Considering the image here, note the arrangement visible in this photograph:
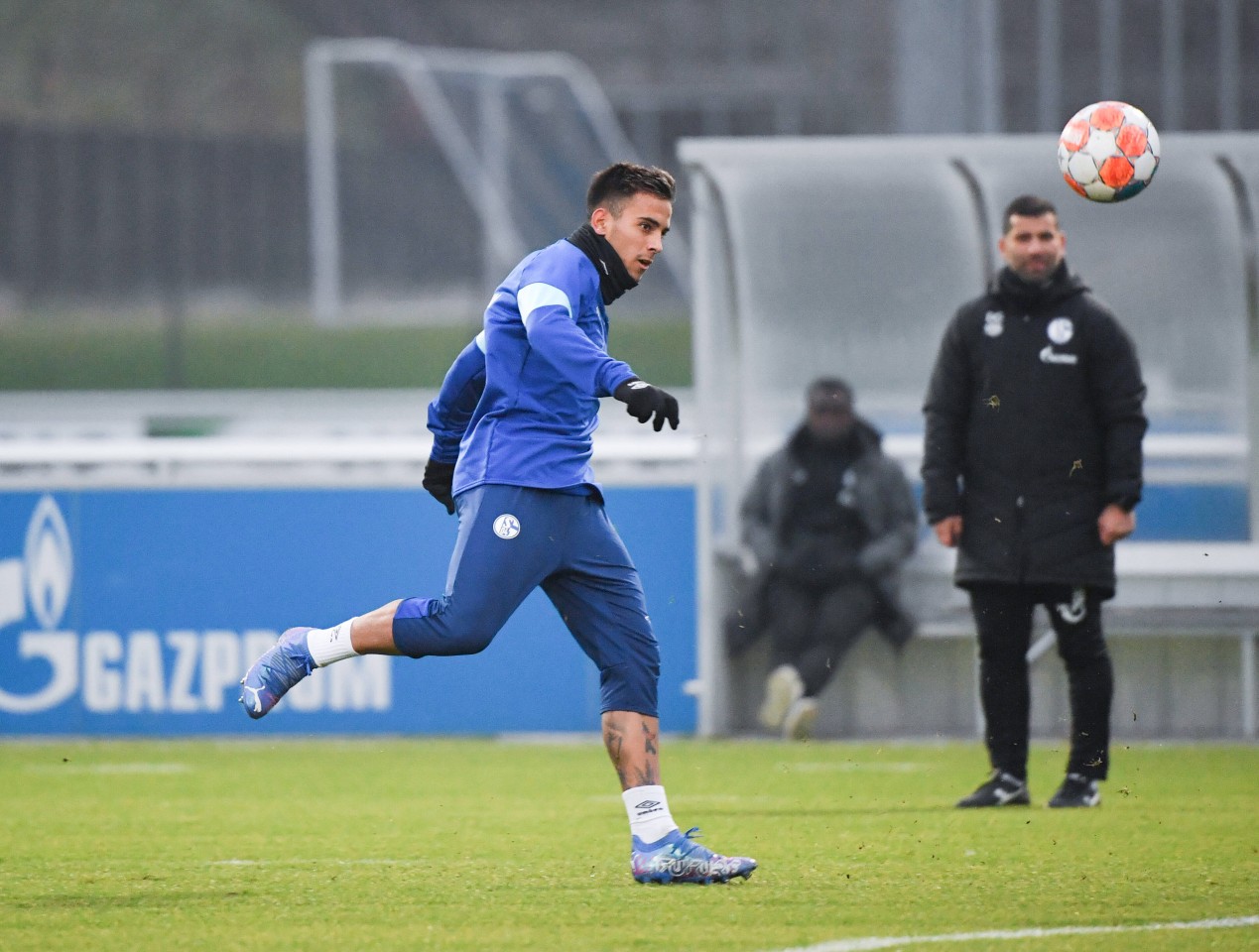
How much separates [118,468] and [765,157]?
3016mm

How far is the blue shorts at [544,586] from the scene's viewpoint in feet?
17.6

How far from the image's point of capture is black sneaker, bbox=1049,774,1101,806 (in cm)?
700

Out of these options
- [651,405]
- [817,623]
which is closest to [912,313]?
[817,623]

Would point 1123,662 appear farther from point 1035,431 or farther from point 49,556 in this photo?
point 49,556

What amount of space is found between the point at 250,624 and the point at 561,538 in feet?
14.4

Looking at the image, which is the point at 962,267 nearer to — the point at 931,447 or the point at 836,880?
the point at 931,447

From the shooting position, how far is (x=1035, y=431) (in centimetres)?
707

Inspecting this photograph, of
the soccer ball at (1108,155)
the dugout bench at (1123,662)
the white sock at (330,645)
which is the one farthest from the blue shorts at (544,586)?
the dugout bench at (1123,662)

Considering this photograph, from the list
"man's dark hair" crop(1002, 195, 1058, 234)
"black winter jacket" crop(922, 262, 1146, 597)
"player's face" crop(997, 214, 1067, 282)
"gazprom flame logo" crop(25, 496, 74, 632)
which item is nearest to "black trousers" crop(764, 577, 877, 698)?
"black winter jacket" crop(922, 262, 1146, 597)

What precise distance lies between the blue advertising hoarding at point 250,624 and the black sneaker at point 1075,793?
2789 mm

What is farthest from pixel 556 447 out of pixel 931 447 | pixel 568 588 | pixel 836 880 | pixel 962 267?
pixel 962 267

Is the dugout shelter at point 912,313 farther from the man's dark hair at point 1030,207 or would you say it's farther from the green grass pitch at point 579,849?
the man's dark hair at point 1030,207

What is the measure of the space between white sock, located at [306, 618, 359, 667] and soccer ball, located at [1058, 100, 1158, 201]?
9.06 feet

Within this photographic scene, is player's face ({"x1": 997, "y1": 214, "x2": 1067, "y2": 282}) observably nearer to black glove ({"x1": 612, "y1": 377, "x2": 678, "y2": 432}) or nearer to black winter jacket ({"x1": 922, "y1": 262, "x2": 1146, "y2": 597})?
black winter jacket ({"x1": 922, "y1": 262, "x2": 1146, "y2": 597})
